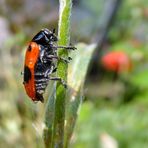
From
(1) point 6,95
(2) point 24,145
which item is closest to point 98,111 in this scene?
(1) point 6,95

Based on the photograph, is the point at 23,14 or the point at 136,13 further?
the point at 23,14

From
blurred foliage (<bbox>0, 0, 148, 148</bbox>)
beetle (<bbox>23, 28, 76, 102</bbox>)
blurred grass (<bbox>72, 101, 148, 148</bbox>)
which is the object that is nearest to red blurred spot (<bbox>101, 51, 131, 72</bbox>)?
blurred foliage (<bbox>0, 0, 148, 148</bbox>)

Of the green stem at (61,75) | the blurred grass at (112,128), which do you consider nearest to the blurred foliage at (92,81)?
the blurred grass at (112,128)

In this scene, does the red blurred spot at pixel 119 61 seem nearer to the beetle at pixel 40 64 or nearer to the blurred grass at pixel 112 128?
the blurred grass at pixel 112 128

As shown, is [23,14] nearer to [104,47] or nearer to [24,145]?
[104,47]

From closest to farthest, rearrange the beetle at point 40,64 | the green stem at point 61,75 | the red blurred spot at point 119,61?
the green stem at point 61,75, the beetle at point 40,64, the red blurred spot at point 119,61

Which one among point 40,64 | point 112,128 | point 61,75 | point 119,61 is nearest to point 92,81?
point 119,61

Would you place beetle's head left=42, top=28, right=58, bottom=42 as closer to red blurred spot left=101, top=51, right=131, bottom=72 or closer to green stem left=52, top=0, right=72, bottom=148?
green stem left=52, top=0, right=72, bottom=148
